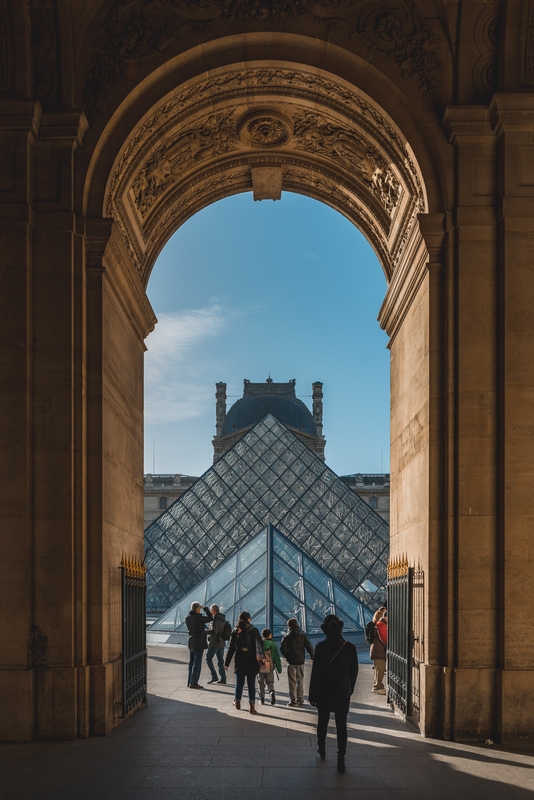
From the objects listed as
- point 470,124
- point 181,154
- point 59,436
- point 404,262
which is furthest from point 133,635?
point 470,124

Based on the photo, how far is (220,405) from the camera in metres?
90.8

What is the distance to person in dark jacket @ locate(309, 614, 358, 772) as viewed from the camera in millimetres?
8125

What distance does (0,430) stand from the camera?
9805 mm

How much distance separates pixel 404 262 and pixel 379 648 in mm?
6176

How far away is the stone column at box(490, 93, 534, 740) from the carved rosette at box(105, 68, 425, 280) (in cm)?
126

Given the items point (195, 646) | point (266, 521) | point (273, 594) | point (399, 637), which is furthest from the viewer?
point (266, 521)

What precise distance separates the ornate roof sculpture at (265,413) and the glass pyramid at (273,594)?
183 ft

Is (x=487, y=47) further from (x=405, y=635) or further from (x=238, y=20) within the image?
(x=405, y=635)

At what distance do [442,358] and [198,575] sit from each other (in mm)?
28461

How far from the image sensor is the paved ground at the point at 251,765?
23.9 ft

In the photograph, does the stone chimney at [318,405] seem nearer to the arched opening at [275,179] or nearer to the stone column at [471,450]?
the arched opening at [275,179]

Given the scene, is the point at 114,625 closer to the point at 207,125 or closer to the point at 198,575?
the point at 207,125

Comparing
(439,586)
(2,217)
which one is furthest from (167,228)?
(439,586)

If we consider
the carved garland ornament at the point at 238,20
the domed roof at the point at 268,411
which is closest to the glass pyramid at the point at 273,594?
the carved garland ornament at the point at 238,20
